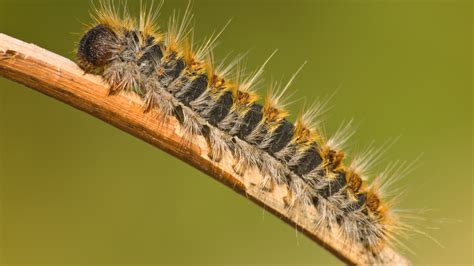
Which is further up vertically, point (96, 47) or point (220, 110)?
point (220, 110)

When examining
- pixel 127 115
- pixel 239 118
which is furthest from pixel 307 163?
pixel 127 115

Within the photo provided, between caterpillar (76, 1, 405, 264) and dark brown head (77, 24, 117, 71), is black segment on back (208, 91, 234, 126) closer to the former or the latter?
caterpillar (76, 1, 405, 264)

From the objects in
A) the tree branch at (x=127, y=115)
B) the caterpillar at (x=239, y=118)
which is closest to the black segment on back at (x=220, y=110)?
the caterpillar at (x=239, y=118)

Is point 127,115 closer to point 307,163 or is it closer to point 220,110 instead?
point 220,110

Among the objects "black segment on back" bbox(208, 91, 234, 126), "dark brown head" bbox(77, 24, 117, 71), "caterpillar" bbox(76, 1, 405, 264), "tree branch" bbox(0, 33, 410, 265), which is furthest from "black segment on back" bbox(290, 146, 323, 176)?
"dark brown head" bbox(77, 24, 117, 71)

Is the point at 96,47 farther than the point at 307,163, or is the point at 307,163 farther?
the point at 307,163

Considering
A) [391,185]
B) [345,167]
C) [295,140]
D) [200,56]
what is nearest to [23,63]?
[200,56]
